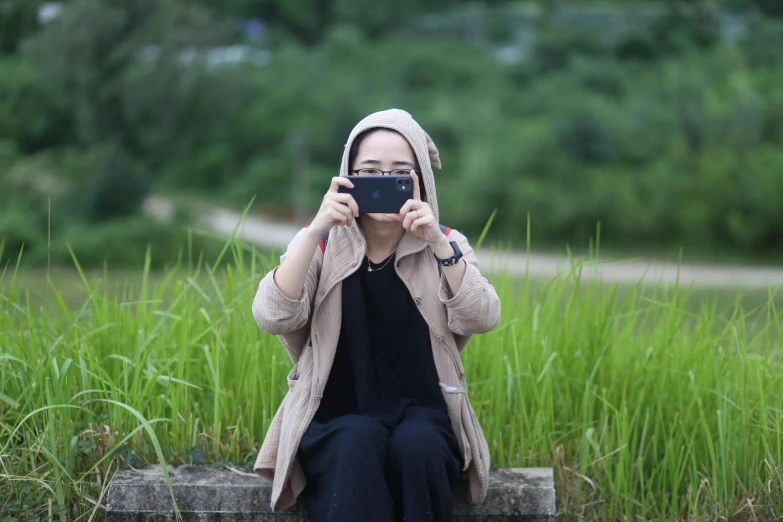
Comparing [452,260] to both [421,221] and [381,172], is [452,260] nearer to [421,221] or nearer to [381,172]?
[421,221]

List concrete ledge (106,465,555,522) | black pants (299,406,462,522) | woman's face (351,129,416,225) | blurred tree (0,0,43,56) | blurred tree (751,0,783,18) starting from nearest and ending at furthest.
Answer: black pants (299,406,462,522)
woman's face (351,129,416,225)
concrete ledge (106,465,555,522)
blurred tree (0,0,43,56)
blurred tree (751,0,783,18)

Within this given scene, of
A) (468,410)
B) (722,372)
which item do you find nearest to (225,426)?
(468,410)

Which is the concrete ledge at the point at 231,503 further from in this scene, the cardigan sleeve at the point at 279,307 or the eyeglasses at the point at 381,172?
the eyeglasses at the point at 381,172

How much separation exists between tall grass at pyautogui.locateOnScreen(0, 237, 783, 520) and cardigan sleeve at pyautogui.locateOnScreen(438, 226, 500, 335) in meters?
0.60

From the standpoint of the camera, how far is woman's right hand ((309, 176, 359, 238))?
2.08 m

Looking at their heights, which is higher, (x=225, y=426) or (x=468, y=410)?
(x=468, y=410)

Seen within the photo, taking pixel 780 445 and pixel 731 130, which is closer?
pixel 780 445

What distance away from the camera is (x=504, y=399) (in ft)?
9.02

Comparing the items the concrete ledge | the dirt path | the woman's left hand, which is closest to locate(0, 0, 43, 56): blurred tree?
the dirt path

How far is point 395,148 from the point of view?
217 cm

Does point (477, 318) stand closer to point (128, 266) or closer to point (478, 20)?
point (128, 266)

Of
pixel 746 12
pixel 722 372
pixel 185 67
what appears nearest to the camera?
pixel 722 372

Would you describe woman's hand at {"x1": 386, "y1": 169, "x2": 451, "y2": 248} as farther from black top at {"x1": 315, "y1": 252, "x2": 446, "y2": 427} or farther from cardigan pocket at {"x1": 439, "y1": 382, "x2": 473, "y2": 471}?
cardigan pocket at {"x1": 439, "y1": 382, "x2": 473, "y2": 471}

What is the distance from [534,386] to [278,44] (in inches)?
783
